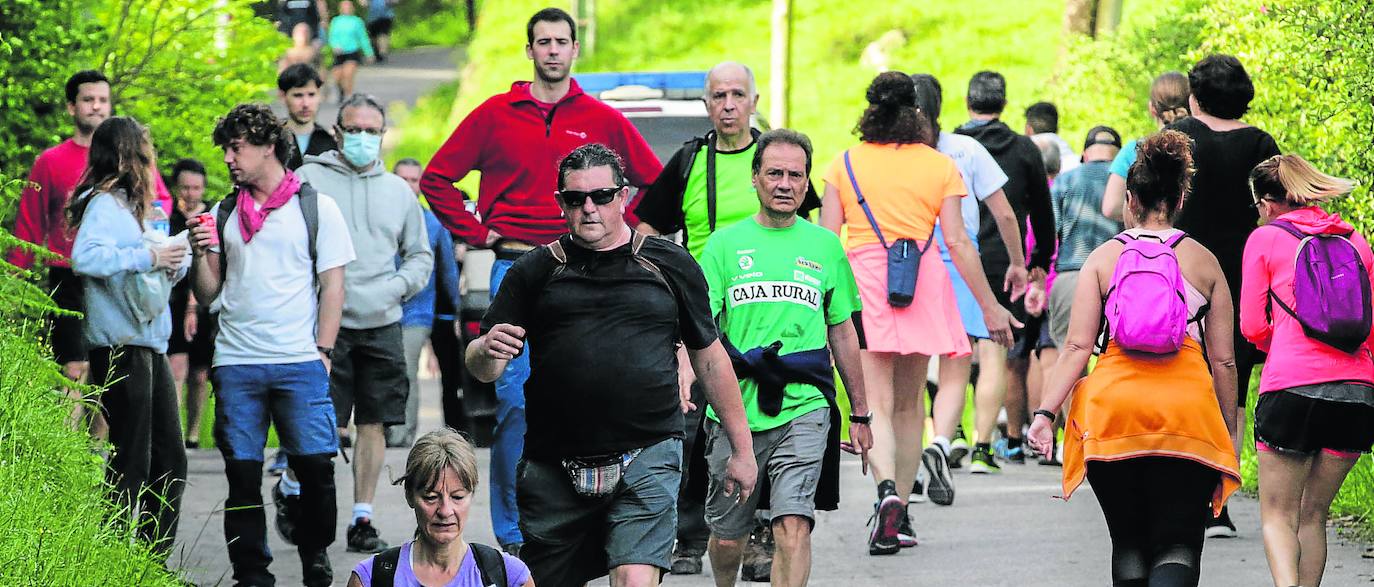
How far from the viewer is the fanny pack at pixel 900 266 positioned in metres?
9.08

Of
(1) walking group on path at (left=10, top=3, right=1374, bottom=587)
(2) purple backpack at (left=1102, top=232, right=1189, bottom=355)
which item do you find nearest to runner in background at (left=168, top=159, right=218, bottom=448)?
(1) walking group on path at (left=10, top=3, right=1374, bottom=587)

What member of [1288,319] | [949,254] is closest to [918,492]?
[949,254]

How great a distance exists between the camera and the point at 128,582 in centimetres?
670

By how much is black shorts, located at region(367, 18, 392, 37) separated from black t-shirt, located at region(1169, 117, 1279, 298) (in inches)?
1167

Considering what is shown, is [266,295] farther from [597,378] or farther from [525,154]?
[597,378]

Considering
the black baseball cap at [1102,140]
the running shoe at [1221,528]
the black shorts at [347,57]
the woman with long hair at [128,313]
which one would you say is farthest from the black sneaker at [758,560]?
the black shorts at [347,57]

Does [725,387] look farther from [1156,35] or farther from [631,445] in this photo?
[1156,35]

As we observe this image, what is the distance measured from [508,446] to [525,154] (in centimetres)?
117

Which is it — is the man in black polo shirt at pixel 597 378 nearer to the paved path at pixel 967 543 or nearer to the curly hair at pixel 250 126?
the paved path at pixel 967 543

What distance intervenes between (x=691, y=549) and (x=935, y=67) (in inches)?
746

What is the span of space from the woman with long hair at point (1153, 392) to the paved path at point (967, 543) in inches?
77.0

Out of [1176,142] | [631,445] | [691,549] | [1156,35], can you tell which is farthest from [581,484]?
[1156,35]

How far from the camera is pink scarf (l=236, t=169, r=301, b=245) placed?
807 cm

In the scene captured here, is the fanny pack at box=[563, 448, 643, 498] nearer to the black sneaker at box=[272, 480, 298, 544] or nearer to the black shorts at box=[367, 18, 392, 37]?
the black sneaker at box=[272, 480, 298, 544]
